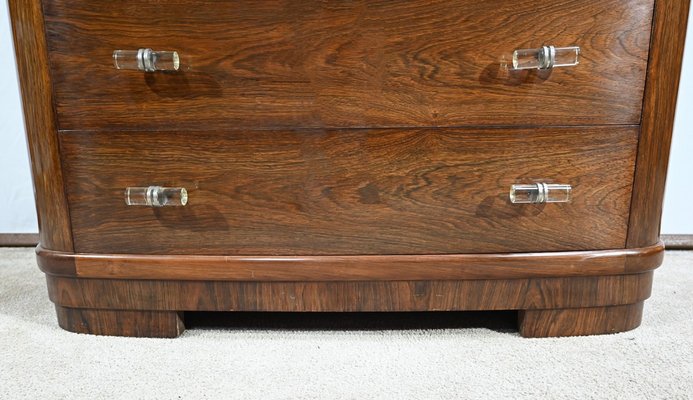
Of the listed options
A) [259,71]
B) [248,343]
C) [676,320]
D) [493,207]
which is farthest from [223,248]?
[676,320]

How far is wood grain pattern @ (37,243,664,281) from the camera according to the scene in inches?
26.7

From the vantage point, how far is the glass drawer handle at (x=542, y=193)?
644 millimetres

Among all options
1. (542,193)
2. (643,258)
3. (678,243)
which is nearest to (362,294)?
(542,193)

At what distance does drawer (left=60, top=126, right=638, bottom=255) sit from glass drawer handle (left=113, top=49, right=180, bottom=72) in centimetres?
8

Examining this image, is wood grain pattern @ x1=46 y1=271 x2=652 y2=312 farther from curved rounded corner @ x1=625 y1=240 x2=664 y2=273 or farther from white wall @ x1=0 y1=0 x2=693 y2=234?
white wall @ x1=0 y1=0 x2=693 y2=234

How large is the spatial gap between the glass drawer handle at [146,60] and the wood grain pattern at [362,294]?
0.28 m

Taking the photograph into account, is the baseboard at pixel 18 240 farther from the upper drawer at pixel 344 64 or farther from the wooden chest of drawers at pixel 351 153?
the upper drawer at pixel 344 64

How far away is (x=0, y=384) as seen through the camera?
61 centimetres

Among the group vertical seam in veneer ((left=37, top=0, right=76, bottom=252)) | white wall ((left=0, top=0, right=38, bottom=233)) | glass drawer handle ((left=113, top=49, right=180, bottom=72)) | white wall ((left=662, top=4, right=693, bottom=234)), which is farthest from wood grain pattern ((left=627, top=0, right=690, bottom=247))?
white wall ((left=0, top=0, right=38, bottom=233))

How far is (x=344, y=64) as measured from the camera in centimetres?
63

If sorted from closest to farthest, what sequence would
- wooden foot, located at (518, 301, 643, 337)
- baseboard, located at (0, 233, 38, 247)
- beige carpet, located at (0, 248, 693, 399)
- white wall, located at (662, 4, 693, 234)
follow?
1. beige carpet, located at (0, 248, 693, 399)
2. wooden foot, located at (518, 301, 643, 337)
3. white wall, located at (662, 4, 693, 234)
4. baseboard, located at (0, 233, 38, 247)

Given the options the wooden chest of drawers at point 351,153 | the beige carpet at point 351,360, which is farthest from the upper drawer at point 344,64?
the beige carpet at point 351,360

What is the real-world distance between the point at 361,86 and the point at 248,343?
38 centimetres

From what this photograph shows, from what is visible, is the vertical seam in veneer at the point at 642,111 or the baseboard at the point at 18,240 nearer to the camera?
the vertical seam in veneer at the point at 642,111
